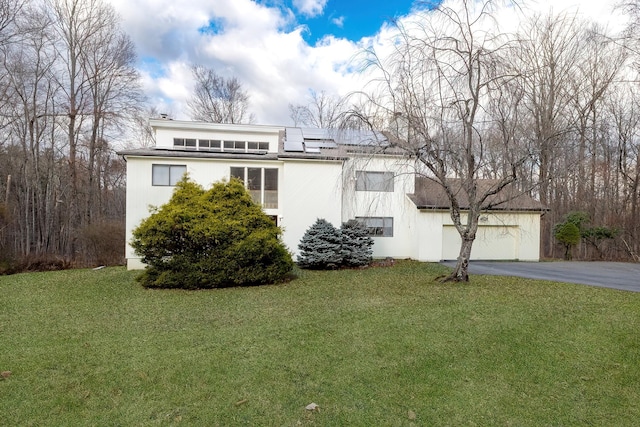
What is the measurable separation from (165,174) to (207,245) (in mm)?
5371

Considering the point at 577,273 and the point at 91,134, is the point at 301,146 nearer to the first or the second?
the point at 577,273

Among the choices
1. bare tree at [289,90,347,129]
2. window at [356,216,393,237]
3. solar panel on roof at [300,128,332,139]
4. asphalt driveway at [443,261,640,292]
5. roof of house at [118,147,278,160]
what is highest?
bare tree at [289,90,347,129]

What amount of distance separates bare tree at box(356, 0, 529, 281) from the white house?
4.89m

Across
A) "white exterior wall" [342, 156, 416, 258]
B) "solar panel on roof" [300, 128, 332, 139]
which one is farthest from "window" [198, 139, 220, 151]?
"white exterior wall" [342, 156, 416, 258]

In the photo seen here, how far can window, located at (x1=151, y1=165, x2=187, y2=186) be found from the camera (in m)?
13.0

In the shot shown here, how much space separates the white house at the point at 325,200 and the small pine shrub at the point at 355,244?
2.01 feet

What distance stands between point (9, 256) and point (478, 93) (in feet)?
55.0

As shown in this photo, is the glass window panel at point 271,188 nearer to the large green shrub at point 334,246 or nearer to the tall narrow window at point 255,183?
the tall narrow window at point 255,183

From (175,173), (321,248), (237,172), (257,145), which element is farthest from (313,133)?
(321,248)

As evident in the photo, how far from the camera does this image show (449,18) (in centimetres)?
725

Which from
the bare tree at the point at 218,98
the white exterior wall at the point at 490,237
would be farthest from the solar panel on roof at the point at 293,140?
the bare tree at the point at 218,98

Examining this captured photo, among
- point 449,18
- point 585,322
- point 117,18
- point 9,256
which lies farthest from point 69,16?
point 585,322

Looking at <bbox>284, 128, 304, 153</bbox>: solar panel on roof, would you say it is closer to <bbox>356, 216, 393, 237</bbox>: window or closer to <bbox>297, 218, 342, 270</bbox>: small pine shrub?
<bbox>297, 218, 342, 270</bbox>: small pine shrub

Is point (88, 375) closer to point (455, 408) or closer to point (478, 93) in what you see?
point (455, 408)
